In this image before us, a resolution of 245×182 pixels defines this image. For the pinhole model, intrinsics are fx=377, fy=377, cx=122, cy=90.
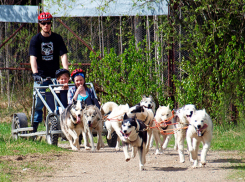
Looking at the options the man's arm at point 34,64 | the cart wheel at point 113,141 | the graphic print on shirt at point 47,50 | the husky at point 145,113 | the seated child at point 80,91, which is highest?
the graphic print on shirt at point 47,50

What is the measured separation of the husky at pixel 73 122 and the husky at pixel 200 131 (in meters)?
2.04

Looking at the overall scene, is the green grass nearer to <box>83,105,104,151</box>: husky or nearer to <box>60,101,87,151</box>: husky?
<box>60,101,87,151</box>: husky

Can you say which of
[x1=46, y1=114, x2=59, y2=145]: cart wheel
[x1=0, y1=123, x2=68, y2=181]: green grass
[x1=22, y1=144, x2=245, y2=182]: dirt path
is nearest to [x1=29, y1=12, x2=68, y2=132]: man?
[x1=46, y1=114, x2=59, y2=145]: cart wheel

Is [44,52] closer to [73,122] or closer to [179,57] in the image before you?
[73,122]

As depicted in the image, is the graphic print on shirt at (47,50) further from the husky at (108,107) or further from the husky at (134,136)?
the husky at (134,136)

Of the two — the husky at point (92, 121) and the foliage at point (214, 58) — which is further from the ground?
the foliage at point (214, 58)

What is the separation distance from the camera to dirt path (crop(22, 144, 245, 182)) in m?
4.58

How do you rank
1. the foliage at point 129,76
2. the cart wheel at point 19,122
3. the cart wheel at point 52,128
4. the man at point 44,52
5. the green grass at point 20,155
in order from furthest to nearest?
the foliage at point 129,76 < the cart wheel at point 19,122 < the man at point 44,52 < the cart wheel at point 52,128 < the green grass at point 20,155

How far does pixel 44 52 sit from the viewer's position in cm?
713

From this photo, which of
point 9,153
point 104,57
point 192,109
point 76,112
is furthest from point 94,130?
point 104,57

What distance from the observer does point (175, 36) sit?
9.03 m

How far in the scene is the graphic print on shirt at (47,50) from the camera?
7.11 metres

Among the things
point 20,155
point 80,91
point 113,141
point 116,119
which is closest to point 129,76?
point 113,141

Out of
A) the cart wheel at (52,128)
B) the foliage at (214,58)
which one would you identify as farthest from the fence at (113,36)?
the cart wheel at (52,128)
